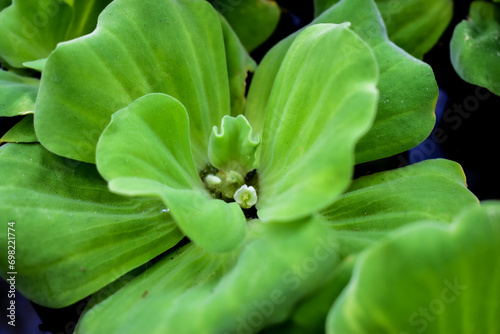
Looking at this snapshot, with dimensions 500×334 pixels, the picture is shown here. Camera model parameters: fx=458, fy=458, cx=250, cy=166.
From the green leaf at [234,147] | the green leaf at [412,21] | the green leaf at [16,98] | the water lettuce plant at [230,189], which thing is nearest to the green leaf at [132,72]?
Result: the water lettuce plant at [230,189]

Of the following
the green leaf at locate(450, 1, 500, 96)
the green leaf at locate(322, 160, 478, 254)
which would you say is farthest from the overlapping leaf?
the green leaf at locate(450, 1, 500, 96)

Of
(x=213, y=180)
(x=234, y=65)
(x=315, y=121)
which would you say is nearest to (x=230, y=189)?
(x=213, y=180)

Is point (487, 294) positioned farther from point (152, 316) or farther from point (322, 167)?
point (152, 316)

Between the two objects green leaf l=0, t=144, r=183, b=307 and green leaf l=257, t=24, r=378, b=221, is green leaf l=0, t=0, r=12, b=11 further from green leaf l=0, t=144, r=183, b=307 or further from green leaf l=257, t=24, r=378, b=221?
green leaf l=257, t=24, r=378, b=221

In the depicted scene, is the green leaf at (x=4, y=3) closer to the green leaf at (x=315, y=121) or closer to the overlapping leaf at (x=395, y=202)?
the green leaf at (x=315, y=121)

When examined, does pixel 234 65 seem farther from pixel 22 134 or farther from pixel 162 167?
pixel 22 134

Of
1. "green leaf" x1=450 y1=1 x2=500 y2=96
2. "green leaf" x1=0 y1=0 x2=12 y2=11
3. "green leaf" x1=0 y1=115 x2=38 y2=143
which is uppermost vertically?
"green leaf" x1=0 y1=0 x2=12 y2=11

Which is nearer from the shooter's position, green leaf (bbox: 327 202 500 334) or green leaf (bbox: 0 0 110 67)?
green leaf (bbox: 327 202 500 334)
